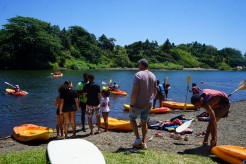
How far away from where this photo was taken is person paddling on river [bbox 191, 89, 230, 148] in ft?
24.7

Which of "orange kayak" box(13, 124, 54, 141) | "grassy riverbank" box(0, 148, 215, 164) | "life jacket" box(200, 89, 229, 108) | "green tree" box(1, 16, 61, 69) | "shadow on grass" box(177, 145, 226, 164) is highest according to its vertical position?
"green tree" box(1, 16, 61, 69)

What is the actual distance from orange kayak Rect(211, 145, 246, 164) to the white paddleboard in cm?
334

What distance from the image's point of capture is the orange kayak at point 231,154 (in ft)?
22.1

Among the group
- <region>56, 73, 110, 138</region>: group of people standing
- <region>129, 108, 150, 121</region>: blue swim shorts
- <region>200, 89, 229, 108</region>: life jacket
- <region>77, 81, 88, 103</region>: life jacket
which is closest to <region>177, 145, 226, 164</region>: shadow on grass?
<region>200, 89, 229, 108</region>: life jacket

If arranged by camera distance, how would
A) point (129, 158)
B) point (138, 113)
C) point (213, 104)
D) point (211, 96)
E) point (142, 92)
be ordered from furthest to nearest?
1. point (213, 104)
2. point (211, 96)
3. point (138, 113)
4. point (142, 92)
5. point (129, 158)

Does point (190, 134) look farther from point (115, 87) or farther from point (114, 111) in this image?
point (115, 87)

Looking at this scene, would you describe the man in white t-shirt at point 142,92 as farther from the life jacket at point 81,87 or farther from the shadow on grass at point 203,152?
the life jacket at point 81,87

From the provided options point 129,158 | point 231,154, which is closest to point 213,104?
point 231,154

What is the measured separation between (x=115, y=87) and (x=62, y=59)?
50.1 metres

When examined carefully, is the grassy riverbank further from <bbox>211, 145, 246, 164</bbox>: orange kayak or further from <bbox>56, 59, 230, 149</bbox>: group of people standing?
<bbox>56, 59, 230, 149</bbox>: group of people standing

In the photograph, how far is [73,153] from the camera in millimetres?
4980

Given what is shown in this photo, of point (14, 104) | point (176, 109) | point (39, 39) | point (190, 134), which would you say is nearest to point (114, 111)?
point (176, 109)

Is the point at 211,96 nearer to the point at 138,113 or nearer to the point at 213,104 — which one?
the point at 213,104

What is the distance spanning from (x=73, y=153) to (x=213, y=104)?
4335 millimetres
